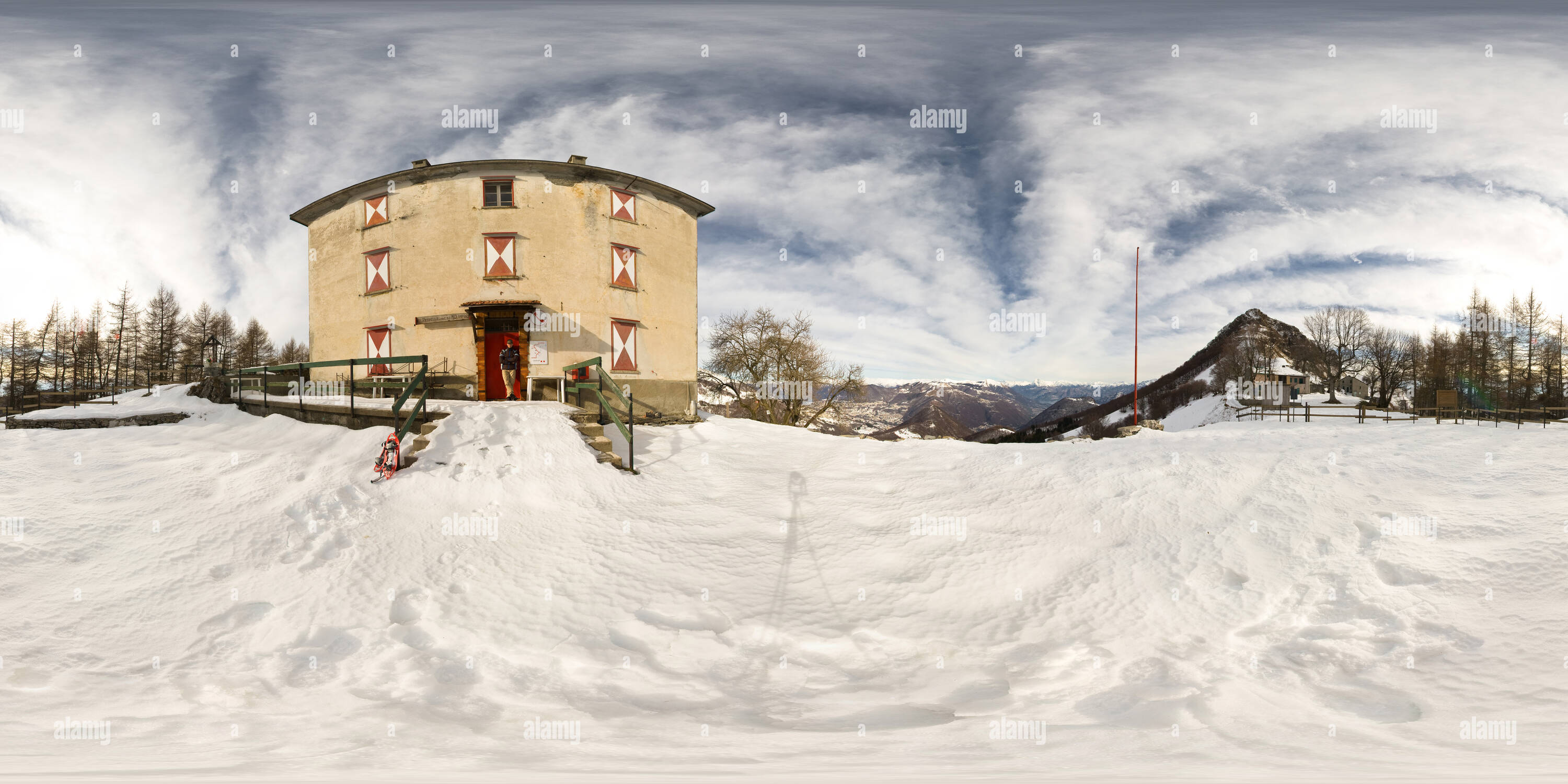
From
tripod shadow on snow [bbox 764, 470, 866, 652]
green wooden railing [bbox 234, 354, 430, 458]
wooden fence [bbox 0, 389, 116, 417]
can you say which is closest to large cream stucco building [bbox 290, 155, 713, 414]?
green wooden railing [bbox 234, 354, 430, 458]

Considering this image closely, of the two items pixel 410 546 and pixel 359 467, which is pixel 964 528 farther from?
pixel 359 467

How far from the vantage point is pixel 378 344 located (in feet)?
57.6

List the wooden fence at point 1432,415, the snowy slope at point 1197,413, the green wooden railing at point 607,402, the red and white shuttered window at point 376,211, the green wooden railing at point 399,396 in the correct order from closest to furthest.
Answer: the green wooden railing at point 399,396
the green wooden railing at point 607,402
the red and white shuttered window at point 376,211
the wooden fence at point 1432,415
the snowy slope at point 1197,413

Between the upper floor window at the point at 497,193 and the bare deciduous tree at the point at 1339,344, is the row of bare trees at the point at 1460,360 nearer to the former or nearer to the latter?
the bare deciduous tree at the point at 1339,344

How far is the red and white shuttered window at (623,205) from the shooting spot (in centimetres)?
1739

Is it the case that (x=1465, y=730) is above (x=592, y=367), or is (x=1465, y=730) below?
below

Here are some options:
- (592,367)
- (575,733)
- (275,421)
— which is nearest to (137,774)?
(575,733)

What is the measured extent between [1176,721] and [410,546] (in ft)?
25.5

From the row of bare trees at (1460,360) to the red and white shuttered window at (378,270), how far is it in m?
55.5

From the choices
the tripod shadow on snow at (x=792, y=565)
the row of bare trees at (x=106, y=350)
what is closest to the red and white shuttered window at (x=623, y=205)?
the tripod shadow on snow at (x=792, y=565)

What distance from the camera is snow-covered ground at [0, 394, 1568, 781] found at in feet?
12.4

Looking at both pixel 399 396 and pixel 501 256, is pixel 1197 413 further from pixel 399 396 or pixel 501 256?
pixel 399 396

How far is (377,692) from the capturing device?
174 inches

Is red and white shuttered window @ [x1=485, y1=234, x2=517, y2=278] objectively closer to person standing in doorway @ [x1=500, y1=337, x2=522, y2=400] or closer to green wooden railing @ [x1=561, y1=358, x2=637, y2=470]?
person standing in doorway @ [x1=500, y1=337, x2=522, y2=400]
